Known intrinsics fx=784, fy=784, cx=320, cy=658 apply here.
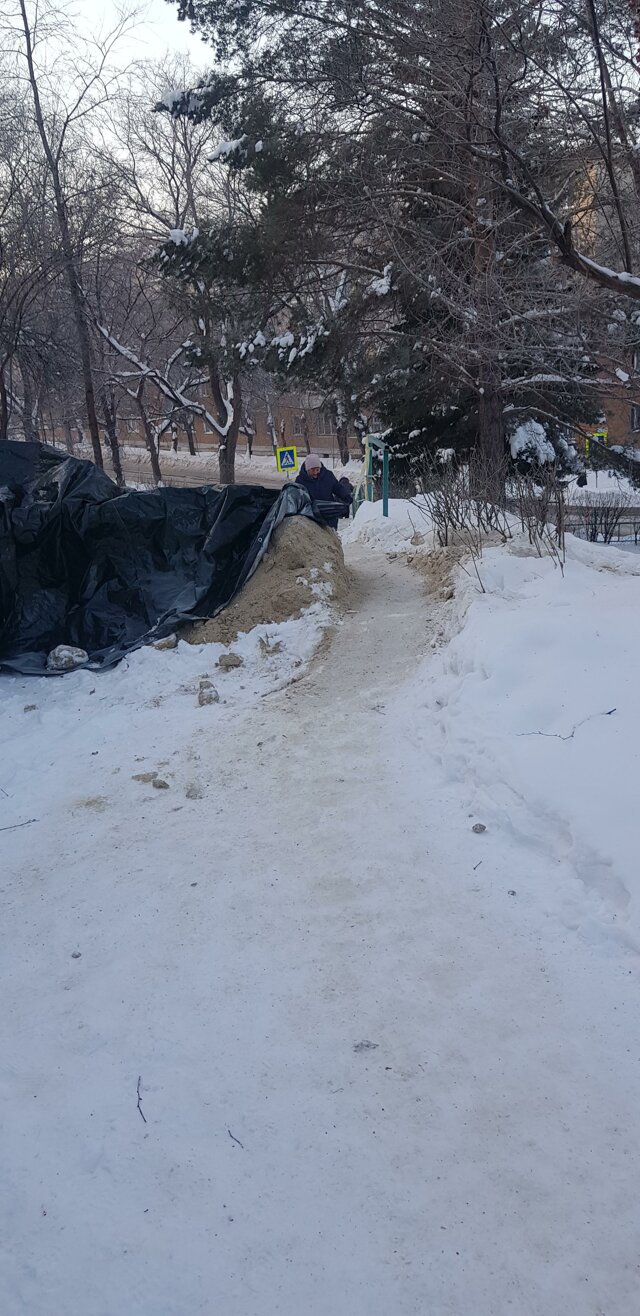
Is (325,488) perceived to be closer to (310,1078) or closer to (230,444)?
(310,1078)

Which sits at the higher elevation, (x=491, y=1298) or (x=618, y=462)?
(x=618, y=462)

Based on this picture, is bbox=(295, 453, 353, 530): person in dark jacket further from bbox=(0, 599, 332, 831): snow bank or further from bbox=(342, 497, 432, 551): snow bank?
bbox=(0, 599, 332, 831): snow bank

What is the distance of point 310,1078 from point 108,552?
19.4ft

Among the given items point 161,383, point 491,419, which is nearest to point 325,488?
point 491,419

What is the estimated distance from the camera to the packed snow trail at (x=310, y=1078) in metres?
2.10

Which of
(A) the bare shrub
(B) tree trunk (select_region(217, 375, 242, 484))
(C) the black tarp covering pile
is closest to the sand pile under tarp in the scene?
(C) the black tarp covering pile

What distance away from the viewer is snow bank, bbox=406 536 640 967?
342cm

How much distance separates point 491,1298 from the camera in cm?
201

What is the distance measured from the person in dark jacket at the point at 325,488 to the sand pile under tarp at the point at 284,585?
56 centimetres

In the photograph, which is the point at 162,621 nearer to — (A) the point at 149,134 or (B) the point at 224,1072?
(B) the point at 224,1072

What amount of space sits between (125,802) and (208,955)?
5.32 ft

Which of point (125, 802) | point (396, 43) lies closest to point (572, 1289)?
point (125, 802)

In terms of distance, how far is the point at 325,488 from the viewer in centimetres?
880

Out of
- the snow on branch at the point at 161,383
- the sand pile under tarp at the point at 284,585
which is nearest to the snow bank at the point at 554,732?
the sand pile under tarp at the point at 284,585
